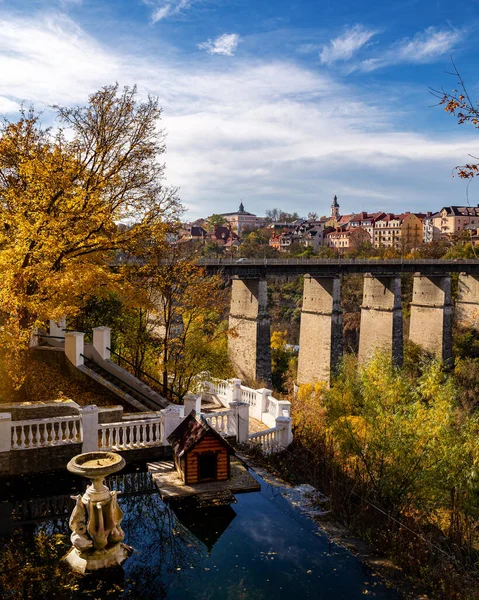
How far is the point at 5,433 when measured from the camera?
10.2 m

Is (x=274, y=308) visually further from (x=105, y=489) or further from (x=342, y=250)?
(x=105, y=489)

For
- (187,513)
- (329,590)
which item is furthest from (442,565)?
(187,513)

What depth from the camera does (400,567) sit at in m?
7.77

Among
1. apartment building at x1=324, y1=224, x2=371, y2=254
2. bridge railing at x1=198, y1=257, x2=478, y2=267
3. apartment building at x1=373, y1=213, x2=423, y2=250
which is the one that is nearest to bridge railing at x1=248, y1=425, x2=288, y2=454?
bridge railing at x1=198, y1=257, x2=478, y2=267

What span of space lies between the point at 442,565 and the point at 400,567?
626mm

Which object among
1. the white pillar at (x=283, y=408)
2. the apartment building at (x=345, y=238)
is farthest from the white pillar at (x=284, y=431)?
the apartment building at (x=345, y=238)

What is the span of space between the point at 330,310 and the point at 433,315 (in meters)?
13.4

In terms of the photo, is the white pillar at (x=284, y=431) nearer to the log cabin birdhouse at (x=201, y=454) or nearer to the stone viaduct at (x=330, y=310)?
the log cabin birdhouse at (x=201, y=454)

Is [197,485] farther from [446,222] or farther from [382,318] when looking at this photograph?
[446,222]

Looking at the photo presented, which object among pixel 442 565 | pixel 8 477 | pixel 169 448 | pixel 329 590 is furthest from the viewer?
pixel 169 448

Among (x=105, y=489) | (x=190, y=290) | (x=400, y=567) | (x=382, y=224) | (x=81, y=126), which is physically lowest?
(x=400, y=567)

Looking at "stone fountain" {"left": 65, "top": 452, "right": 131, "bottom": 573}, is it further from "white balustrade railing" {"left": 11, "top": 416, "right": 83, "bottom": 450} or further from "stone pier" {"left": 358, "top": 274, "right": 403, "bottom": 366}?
"stone pier" {"left": 358, "top": 274, "right": 403, "bottom": 366}

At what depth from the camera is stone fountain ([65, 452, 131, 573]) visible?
7414 millimetres

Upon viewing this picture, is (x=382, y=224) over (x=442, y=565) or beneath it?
over
